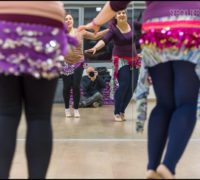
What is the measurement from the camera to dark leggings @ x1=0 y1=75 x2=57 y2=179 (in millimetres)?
1135

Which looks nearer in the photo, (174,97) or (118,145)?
(174,97)

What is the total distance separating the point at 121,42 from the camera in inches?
120

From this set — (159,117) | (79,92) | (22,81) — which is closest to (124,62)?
(79,92)

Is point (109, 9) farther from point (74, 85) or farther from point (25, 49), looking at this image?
point (74, 85)

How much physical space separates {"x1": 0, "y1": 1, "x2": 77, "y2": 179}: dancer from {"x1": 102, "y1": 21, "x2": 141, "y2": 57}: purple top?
67.5 inches

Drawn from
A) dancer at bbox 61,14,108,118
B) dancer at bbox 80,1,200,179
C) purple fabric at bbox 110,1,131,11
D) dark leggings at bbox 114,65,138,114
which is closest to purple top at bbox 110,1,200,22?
dancer at bbox 80,1,200,179

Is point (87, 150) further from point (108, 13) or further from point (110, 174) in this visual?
point (108, 13)

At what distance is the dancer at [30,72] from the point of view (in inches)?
43.1

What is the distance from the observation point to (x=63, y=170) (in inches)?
66.0

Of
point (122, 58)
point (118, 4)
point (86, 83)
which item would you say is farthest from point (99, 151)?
point (86, 83)

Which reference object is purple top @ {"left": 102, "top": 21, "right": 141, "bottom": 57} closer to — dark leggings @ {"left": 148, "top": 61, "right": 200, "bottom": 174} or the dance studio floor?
the dance studio floor

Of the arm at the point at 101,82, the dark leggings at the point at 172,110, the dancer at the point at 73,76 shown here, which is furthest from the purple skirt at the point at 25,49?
the arm at the point at 101,82

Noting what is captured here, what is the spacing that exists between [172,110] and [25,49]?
67 centimetres

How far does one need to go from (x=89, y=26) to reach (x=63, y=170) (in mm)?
776
